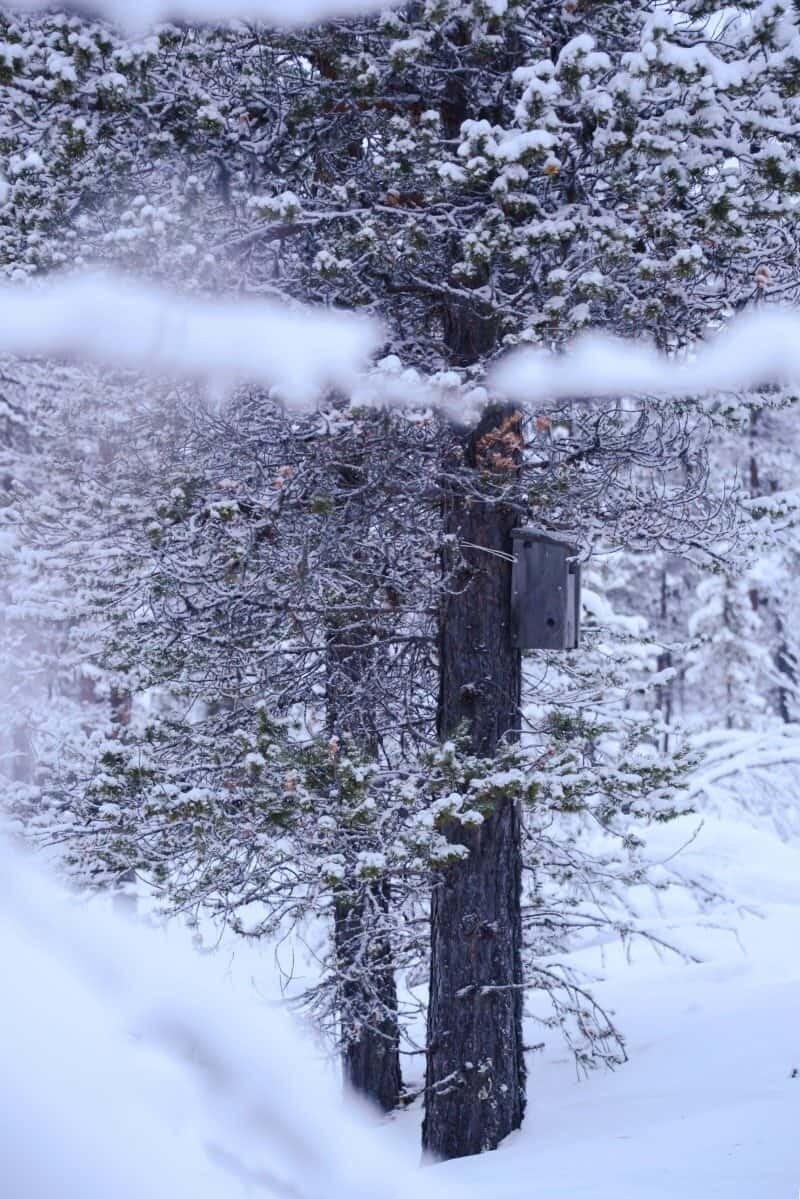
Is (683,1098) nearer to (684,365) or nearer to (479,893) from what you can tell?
(479,893)

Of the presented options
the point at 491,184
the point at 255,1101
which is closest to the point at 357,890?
the point at 255,1101

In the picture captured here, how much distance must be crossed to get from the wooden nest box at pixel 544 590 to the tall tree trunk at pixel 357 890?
0.92 meters

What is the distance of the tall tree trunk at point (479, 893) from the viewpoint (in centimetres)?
591

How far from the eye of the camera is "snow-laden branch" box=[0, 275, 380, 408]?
18.6 feet

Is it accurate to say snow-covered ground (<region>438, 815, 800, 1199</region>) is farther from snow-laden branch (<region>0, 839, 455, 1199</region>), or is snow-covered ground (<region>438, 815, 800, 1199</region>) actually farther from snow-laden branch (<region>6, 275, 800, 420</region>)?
snow-laden branch (<region>6, 275, 800, 420</region>)

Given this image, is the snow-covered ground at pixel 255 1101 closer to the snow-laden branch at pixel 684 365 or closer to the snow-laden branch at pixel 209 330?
the snow-laden branch at pixel 209 330

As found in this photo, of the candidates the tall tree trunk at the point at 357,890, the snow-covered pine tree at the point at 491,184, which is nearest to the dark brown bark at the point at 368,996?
the tall tree trunk at the point at 357,890

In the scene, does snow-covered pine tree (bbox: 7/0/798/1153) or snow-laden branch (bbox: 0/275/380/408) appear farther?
snow-laden branch (bbox: 0/275/380/408)

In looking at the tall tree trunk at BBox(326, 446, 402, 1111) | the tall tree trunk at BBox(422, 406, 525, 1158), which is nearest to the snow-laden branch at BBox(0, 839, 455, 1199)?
the tall tree trunk at BBox(422, 406, 525, 1158)

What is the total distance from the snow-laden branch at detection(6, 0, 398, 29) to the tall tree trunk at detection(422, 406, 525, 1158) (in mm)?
2189

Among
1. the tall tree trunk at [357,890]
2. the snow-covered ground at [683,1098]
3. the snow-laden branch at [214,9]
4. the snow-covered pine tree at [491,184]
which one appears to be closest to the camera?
the snow-covered ground at [683,1098]

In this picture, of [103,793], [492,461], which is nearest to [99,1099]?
[103,793]

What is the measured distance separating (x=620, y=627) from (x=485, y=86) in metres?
4.72

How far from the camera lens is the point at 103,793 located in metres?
5.92
